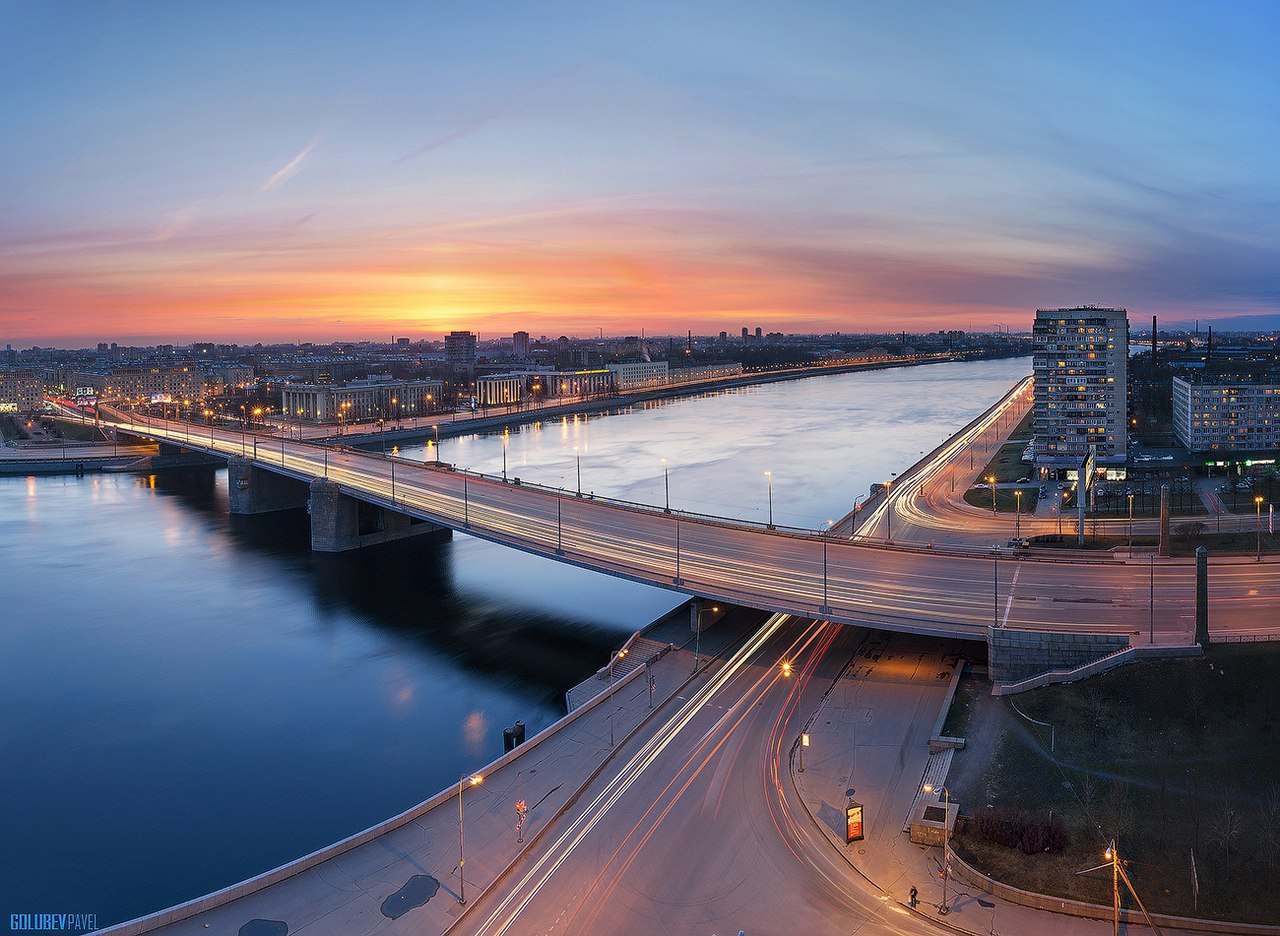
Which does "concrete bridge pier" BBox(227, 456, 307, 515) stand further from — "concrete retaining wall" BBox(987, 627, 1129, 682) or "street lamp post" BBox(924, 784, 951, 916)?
"street lamp post" BBox(924, 784, 951, 916)

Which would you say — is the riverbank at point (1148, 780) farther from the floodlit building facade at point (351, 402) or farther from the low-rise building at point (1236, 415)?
the floodlit building facade at point (351, 402)

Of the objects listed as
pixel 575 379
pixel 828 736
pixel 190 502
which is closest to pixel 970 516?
pixel 828 736

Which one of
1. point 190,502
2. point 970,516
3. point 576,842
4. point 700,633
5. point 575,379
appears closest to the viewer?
point 576,842

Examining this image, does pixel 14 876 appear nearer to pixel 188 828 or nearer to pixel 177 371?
pixel 188 828

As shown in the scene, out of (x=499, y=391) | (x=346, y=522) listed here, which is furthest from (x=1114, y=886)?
(x=499, y=391)

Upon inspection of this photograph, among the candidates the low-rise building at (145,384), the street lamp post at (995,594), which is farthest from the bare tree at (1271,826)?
the low-rise building at (145,384)

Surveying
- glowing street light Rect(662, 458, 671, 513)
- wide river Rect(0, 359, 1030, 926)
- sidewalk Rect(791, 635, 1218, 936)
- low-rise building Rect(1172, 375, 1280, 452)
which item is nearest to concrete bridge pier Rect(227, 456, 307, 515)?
wide river Rect(0, 359, 1030, 926)

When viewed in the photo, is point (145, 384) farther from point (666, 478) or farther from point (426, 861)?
point (426, 861)
